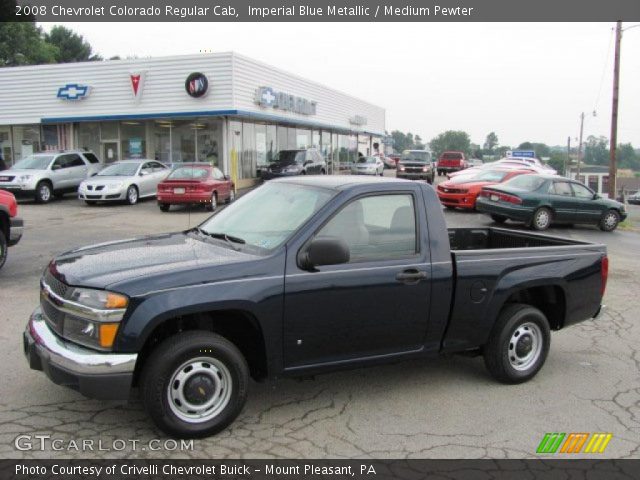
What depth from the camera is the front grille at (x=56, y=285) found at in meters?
3.96

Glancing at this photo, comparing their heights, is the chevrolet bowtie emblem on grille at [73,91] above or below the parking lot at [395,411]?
above

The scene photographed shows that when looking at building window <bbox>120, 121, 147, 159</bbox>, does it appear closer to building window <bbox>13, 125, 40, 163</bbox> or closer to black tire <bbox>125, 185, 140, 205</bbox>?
building window <bbox>13, 125, 40, 163</bbox>

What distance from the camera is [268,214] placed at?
4.77 m

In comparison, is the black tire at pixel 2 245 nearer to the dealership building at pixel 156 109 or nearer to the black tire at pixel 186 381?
the black tire at pixel 186 381

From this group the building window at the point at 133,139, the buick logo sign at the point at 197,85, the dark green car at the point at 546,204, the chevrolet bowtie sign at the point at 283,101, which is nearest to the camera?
the dark green car at the point at 546,204

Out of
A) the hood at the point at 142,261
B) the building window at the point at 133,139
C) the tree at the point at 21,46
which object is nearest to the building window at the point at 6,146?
the building window at the point at 133,139

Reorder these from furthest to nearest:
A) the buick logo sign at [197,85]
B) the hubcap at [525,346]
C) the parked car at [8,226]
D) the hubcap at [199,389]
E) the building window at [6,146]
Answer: the building window at [6,146] → the buick logo sign at [197,85] → the parked car at [8,226] → the hubcap at [525,346] → the hubcap at [199,389]

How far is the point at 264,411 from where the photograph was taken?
176 inches

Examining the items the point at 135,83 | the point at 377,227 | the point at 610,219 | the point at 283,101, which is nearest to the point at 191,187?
the point at 135,83

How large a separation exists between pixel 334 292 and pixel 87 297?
1627 mm

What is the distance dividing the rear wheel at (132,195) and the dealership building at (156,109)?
20.0 ft

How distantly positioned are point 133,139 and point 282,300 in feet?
86.0

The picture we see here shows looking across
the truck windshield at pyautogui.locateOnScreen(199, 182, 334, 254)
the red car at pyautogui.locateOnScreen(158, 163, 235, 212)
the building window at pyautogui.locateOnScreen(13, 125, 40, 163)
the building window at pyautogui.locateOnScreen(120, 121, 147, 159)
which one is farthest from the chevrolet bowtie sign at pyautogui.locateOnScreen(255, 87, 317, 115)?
the truck windshield at pyautogui.locateOnScreen(199, 182, 334, 254)

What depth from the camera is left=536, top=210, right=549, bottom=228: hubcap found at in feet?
54.6
